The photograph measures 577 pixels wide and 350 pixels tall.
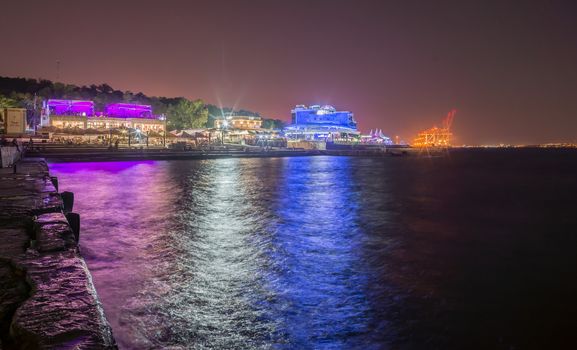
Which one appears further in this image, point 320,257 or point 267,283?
point 320,257

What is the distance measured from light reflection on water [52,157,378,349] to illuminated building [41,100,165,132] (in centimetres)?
5331

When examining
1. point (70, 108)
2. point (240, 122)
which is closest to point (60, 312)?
point (70, 108)

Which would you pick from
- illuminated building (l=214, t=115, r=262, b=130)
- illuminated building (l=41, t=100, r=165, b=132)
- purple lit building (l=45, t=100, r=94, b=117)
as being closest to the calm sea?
illuminated building (l=41, t=100, r=165, b=132)

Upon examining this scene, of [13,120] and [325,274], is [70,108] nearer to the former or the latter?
[13,120]

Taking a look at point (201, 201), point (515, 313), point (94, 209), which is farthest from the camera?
point (201, 201)

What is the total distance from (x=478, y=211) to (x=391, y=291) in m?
15.4

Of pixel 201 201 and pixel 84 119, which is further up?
pixel 84 119

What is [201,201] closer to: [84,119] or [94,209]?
[94,209]

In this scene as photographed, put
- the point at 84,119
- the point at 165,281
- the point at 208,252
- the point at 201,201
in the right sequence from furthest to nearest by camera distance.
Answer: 1. the point at 84,119
2. the point at 201,201
3. the point at 208,252
4. the point at 165,281

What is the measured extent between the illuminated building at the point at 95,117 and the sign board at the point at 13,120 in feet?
116

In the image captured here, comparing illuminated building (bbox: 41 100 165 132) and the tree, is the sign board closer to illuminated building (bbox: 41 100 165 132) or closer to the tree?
illuminated building (bbox: 41 100 165 132)

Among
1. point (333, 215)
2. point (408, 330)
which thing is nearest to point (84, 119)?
point (333, 215)

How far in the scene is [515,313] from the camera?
7.67m

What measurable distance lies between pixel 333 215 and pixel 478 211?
8.98m
